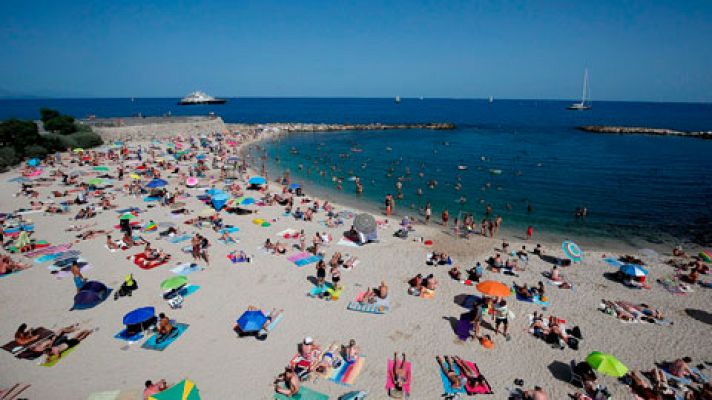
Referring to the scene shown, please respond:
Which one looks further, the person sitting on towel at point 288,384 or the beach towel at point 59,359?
the beach towel at point 59,359

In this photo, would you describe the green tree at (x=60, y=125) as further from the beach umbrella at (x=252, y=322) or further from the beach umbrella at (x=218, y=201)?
the beach umbrella at (x=252, y=322)

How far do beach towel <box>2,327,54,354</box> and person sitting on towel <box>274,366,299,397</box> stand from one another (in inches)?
273

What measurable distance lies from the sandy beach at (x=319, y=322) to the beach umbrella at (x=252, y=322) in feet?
1.61

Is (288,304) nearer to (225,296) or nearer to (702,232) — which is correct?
(225,296)

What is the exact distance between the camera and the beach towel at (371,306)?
11.6 meters

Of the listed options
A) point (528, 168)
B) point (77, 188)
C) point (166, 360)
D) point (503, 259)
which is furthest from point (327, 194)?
point (528, 168)

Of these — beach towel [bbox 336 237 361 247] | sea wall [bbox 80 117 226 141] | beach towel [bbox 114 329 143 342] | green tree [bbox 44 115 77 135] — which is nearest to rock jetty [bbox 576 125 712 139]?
sea wall [bbox 80 117 226 141]

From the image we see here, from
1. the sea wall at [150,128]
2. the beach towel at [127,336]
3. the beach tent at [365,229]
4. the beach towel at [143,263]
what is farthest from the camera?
the sea wall at [150,128]

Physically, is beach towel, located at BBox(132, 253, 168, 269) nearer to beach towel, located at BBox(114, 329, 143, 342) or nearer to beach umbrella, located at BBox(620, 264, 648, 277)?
beach towel, located at BBox(114, 329, 143, 342)

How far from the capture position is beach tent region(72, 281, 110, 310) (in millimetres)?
11070

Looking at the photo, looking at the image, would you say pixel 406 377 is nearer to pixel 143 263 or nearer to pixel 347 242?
pixel 347 242

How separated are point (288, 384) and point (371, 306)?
163 inches

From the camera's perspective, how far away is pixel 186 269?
13938mm

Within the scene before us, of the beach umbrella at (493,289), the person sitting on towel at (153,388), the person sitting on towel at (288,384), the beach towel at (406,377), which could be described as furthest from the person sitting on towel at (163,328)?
the beach umbrella at (493,289)
